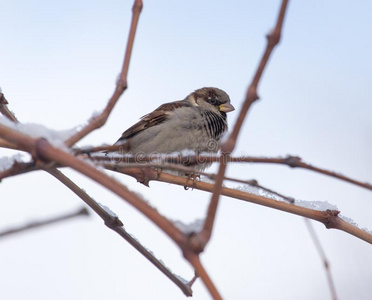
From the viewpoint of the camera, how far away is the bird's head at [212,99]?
3.22 m

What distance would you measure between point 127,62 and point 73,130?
133 mm

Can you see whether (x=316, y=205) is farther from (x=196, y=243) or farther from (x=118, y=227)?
(x=196, y=243)

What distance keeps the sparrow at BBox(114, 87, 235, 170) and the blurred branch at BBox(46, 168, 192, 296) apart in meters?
1.45

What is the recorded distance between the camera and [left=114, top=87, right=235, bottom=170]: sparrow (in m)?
2.76

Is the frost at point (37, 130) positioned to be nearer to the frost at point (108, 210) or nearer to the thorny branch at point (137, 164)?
the thorny branch at point (137, 164)

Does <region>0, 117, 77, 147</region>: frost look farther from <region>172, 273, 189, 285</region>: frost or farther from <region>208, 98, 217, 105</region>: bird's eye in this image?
<region>208, 98, 217, 105</region>: bird's eye

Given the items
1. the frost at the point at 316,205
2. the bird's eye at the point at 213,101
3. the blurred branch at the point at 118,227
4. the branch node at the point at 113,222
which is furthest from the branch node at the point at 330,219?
the bird's eye at the point at 213,101

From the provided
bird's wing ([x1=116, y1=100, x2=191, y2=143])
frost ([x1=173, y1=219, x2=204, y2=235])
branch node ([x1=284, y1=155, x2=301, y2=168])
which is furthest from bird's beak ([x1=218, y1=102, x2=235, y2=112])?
frost ([x1=173, y1=219, x2=204, y2=235])

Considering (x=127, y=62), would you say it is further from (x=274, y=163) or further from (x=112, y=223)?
(x=112, y=223)

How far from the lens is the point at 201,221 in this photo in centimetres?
58

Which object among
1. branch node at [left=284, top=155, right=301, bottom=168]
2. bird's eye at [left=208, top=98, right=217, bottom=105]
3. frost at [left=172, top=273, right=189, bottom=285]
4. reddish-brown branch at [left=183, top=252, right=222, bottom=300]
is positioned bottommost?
reddish-brown branch at [left=183, top=252, right=222, bottom=300]

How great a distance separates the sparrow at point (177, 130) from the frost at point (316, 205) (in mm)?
1489

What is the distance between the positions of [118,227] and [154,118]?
193 cm

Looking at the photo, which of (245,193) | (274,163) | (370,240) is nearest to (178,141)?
(245,193)
